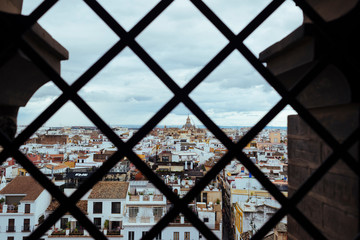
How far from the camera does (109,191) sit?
1389cm

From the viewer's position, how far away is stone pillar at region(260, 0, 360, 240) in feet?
2.97

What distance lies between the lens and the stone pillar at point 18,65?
2.66 ft

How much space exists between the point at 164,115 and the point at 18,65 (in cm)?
44

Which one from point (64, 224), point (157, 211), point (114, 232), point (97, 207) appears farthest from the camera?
point (64, 224)

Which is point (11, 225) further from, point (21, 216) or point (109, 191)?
point (109, 191)

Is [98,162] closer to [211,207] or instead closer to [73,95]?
[211,207]

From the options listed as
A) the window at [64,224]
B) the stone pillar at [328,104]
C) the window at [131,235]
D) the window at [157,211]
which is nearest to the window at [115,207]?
the window at [131,235]

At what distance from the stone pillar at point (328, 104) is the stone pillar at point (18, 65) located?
78 centimetres

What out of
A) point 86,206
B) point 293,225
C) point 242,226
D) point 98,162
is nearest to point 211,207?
point 242,226

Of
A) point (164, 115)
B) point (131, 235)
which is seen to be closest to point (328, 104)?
point (164, 115)

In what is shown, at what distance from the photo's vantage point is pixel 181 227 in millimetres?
12406

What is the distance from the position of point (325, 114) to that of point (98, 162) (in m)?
23.0

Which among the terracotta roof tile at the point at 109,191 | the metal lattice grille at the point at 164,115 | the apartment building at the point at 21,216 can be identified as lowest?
the apartment building at the point at 21,216

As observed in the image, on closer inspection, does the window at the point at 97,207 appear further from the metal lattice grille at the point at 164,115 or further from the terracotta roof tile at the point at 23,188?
the metal lattice grille at the point at 164,115
